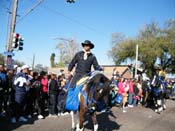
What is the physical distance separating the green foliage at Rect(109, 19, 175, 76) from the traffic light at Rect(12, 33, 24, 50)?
31.4m

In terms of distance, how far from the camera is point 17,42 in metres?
16.4

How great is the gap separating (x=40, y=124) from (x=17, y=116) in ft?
3.44

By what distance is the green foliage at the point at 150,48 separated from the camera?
46.0 meters

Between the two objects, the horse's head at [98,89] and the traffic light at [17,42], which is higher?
the traffic light at [17,42]

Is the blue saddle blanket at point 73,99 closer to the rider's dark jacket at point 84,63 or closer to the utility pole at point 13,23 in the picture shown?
the rider's dark jacket at point 84,63

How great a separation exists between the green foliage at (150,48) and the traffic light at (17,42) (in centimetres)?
3141

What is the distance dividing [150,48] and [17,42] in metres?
32.7

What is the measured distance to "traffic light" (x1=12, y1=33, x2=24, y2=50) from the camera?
53.0ft

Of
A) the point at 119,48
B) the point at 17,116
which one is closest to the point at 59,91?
the point at 17,116

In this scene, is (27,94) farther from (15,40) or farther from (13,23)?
(13,23)

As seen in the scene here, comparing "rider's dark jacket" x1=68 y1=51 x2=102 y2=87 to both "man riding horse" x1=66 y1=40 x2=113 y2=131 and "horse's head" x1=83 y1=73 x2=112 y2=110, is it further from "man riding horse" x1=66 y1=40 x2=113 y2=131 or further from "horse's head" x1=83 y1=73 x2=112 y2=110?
"horse's head" x1=83 y1=73 x2=112 y2=110

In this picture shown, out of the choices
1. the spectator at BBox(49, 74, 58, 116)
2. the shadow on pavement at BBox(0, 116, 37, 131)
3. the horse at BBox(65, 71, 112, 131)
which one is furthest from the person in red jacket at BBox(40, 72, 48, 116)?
the horse at BBox(65, 71, 112, 131)

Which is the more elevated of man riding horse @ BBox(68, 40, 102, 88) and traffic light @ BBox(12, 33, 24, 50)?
traffic light @ BBox(12, 33, 24, 50)

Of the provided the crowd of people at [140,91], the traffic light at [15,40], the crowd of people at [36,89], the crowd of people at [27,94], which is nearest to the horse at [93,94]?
the crowd of people at [36,89]
